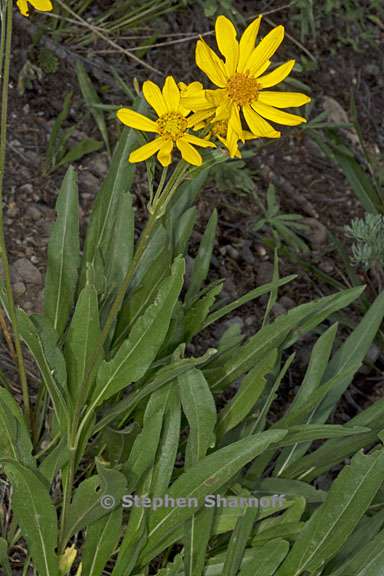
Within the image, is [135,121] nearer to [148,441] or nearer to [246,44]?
[246,44]

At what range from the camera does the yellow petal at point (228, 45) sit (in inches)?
56.3

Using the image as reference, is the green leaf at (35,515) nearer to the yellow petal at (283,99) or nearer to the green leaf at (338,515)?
the green leaf at (338,515)

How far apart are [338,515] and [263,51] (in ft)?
2.70

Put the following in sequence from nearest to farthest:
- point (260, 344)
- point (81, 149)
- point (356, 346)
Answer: point (260, 344), point (356, 346), point (81, 149)

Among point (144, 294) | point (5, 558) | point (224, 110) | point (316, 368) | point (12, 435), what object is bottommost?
point (5, 558)

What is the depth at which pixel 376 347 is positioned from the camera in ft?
9.61

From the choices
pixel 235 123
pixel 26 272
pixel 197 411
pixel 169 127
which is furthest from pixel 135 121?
pixel 26 272

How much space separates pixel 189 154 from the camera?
4.44ft

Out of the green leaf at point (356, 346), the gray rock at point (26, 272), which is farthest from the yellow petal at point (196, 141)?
the gray rock at point (26, 272)

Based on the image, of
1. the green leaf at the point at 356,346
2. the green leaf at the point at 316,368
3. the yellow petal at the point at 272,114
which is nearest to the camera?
the yellow petal at the point at 272,114

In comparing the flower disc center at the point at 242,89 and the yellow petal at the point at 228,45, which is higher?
the yellow petal at the point at 228,45

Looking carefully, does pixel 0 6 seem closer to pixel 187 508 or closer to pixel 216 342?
pixel 187 508

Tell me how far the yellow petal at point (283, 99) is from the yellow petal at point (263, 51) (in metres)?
0.04

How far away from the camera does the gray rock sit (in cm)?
251
